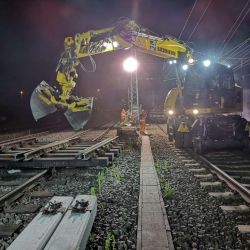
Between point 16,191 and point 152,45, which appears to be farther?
→ point 152,45

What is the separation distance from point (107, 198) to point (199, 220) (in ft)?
6.26

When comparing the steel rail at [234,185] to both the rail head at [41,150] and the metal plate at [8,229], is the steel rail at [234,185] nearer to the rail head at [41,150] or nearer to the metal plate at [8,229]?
the metal plate at [8,229]

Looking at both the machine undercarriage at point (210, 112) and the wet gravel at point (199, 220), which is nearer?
the wet gravel at point (199, 220)

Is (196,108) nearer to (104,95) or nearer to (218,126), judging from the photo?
(218,126)

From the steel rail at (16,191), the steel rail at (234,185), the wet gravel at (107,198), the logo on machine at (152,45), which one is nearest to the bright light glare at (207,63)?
the logo on machine at (152,45)

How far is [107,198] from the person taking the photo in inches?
234

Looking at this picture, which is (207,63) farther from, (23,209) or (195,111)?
(23,209)

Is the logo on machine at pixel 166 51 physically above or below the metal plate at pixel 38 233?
above

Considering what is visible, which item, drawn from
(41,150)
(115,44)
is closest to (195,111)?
(115,44)

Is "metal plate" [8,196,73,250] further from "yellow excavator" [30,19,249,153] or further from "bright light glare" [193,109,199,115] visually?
"bright light glare" [193,109,199,115]

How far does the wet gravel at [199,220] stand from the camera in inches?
162

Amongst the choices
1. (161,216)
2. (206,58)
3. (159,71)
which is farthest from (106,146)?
(159,71)

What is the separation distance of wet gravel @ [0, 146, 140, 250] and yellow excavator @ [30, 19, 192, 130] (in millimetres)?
3400

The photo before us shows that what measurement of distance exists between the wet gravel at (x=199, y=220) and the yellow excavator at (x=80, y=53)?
600cm
